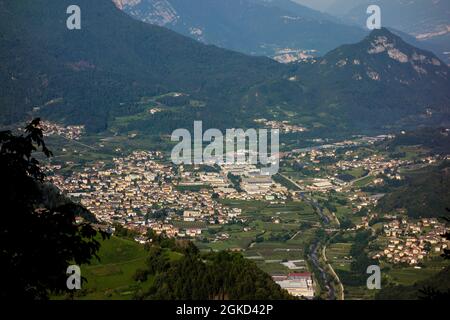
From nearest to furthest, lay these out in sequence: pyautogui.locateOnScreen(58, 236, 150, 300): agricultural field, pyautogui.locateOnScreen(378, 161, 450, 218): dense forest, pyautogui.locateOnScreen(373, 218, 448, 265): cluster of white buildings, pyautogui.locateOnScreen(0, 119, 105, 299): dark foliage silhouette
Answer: pyautogui.locateOnScreen(0, 119, 105, 299): dark foliage silhouette < pyautogui.locateOnScreen(58, 236, 150, 300): agricultural field < pyautogui.locateOnScreen(373, 218, 448, 265): cluster of white buildings < pyautogui.locateOnScreen(378, 161, 450, 218): dense forest

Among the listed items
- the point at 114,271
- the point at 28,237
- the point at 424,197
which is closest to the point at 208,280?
the point at 114,271

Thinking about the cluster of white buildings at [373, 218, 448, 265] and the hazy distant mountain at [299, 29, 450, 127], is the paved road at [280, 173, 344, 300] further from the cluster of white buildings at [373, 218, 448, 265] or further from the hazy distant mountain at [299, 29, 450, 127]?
the hazy distant mountain at [299, 29, 450, 127]

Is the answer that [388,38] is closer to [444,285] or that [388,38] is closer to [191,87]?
[191,87]

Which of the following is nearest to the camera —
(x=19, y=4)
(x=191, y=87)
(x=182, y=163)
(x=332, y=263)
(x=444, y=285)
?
(x=444, y=285)

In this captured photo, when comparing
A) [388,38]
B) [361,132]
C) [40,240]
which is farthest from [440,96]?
[40,240]

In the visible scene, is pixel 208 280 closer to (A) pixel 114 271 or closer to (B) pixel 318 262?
(A) pixel 114 271

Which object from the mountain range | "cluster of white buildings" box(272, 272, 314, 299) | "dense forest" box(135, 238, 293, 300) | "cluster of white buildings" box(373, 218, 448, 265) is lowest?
"cluster of white buildings" box(272, 272, 314, 299)

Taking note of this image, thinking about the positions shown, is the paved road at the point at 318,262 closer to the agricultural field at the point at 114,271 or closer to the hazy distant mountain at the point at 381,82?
the agricultural field at the point at 114,271

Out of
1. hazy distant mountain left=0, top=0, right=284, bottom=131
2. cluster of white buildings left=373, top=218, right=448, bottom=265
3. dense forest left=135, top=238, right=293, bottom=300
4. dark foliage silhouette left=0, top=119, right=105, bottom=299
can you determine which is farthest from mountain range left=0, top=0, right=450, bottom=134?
dark foliage silhouette left=0, top=119, right=105, bottom=299
